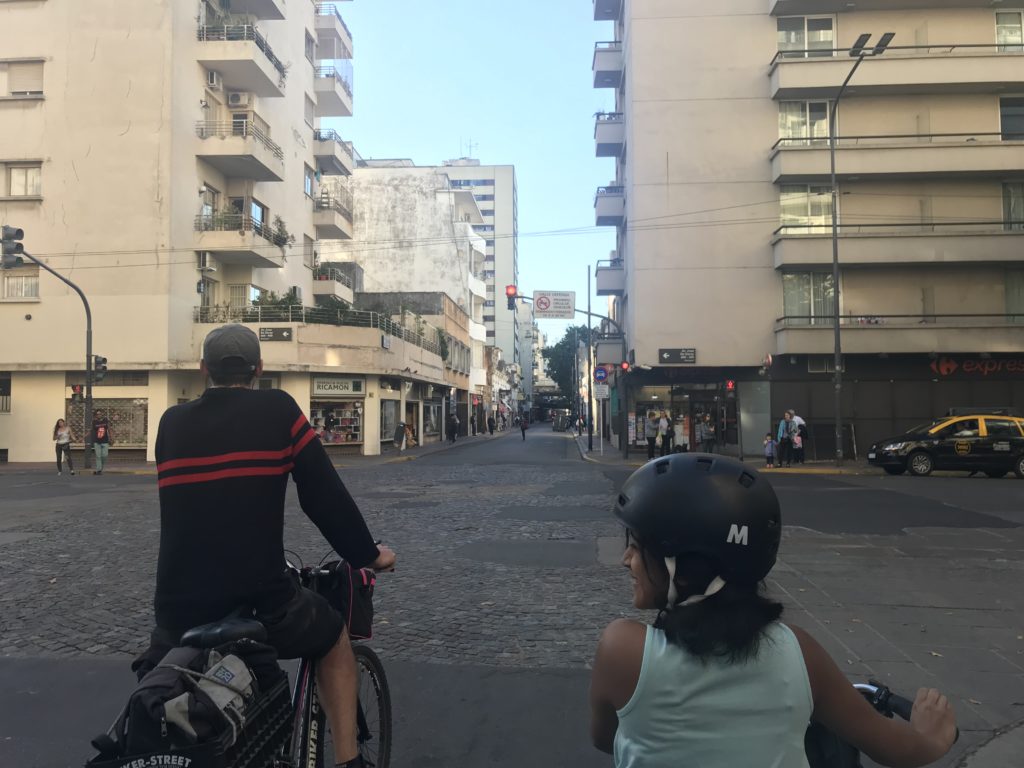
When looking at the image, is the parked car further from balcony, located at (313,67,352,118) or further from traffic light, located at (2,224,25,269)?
balcony, located at (313,67,352,118)

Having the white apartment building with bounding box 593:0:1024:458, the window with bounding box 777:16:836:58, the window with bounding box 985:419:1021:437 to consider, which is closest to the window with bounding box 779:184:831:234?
the white apartment building with bounding box 593:0:1024:458

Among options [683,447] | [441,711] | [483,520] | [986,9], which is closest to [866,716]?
[441,711]

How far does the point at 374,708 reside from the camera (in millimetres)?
2961

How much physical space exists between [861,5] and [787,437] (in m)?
16.2

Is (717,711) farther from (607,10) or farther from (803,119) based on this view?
(607,10)

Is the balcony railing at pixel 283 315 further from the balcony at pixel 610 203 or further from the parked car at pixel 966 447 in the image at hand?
the parked car at pixel 966 447

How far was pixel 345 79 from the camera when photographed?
3716cm

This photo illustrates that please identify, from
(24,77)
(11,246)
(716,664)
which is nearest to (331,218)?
(24,77)

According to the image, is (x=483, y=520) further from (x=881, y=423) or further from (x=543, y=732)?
(x=881, y=423)

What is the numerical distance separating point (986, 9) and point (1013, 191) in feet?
21.5

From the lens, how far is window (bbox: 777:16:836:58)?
87.2 ft

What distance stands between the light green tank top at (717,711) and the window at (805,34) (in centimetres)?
2938

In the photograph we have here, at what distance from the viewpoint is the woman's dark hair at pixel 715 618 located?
55.7 inches

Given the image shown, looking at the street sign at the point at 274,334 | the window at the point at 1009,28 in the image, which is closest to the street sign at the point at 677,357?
the street sign at the point at 274,334
